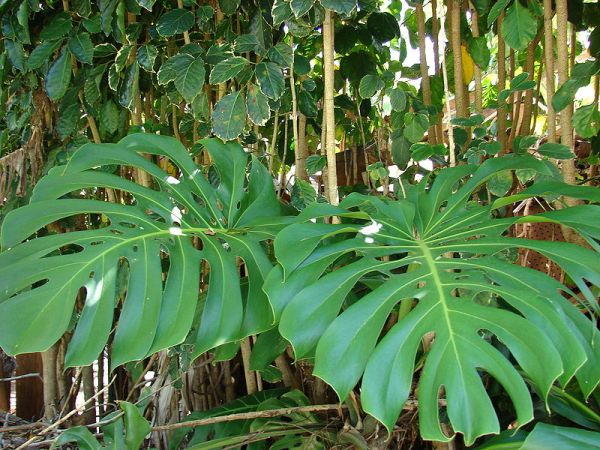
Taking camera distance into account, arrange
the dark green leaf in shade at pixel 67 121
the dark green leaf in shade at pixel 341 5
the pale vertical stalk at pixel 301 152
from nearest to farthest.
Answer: the dark green leaf in shade at pixel 341 5 → the pale vertical stalk at pixel 301 152 → the dark green leaf in shade at pixel 67 121

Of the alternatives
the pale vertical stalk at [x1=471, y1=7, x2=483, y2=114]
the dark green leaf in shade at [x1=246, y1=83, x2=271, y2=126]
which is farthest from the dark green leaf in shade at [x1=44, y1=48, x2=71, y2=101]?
the pale vertical stalk at [x1=471, y1=7, x2=483, y2=114]

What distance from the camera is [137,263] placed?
1.05 meters

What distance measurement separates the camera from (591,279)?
892mm

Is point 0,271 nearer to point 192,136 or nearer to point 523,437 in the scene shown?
point 523,437

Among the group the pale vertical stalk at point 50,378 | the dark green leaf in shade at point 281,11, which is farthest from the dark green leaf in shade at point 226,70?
the pale vertical stalk at point 50,378

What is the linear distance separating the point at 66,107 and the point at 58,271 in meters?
1.05

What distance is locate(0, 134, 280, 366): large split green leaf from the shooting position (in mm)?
921

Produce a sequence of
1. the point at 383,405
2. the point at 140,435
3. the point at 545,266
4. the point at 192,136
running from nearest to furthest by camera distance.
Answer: the point at 383,405
the point at 140,435
the point at 192,136
the point at 545,266

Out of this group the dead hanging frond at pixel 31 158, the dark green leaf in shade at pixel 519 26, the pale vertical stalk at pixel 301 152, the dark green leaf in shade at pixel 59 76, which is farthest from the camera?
the dead hanging frond at pixel 31 158

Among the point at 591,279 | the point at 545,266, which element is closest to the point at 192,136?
the point at 545,266

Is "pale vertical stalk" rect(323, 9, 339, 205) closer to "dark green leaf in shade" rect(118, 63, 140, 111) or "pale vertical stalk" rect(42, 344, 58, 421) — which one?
"dark green leaf in shade" rect(118, 63, 140, 111)

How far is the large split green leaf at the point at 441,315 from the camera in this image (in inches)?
29.6

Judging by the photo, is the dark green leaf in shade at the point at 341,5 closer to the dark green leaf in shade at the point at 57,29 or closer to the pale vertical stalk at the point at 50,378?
the dark green leaf in shade at the point at 57,29

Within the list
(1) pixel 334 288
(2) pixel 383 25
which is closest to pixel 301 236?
(1) pixel 334 288
